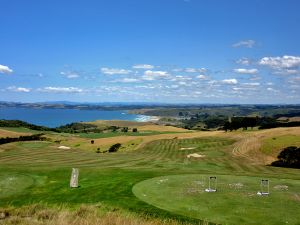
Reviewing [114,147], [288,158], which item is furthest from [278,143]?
[114,147]

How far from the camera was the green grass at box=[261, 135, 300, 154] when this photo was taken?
61.4 metres

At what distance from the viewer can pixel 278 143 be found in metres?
64.5

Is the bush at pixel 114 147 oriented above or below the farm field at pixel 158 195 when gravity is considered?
below

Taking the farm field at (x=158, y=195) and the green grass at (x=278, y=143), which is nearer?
the farm field at (x=158, y=195)

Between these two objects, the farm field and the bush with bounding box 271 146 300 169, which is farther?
the bush with bounding box 271 146 300 169

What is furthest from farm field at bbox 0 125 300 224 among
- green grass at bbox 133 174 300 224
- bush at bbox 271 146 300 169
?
bush at bbox 271 146 300 169

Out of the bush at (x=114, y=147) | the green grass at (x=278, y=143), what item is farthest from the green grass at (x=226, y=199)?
the bush at (x=114, y=147)

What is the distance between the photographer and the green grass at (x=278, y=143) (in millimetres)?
61434

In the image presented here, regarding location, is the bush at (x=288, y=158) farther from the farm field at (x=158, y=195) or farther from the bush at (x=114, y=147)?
the bush at (x=114, y=147)

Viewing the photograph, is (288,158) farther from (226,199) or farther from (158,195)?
(158,195)

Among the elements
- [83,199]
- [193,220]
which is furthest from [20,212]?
[83,199]

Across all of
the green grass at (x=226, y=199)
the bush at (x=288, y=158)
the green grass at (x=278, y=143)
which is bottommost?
the bush at (x=288, y=158)

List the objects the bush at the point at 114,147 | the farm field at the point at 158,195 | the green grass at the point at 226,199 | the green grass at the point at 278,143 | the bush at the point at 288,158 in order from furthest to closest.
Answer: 1. the bush at the point at 114,147
2. the green grass at the point at 278,143
3. the bush at the point at 288,158
4. the farm field at the point at 158,195
5. the green grass at the point at 226,199

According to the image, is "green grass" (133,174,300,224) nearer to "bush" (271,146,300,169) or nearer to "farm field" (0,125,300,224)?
"farm field" (0,125,300,224)
